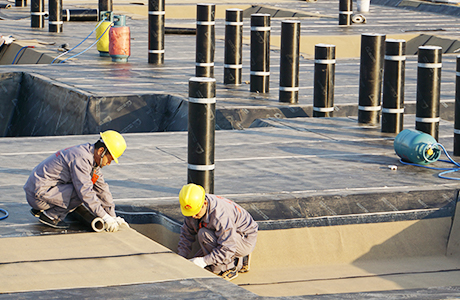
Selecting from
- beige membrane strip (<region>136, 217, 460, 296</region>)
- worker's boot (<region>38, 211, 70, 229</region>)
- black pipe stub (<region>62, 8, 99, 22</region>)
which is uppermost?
black pipe stub (<region>62, 8, 99, 22</region>)

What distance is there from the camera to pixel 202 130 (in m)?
8.16

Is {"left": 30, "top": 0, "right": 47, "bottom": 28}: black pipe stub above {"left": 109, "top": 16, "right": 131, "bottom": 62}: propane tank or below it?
above

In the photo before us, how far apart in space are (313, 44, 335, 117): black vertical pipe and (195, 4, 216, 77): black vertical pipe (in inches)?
104

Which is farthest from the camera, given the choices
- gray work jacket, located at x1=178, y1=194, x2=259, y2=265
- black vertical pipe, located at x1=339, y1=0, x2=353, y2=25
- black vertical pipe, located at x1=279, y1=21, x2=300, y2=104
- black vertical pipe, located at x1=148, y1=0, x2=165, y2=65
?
black vertical pipe, located at x1=339, y1=0, x2=353, y2=25

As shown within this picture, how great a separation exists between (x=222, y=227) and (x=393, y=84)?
4.74 meters

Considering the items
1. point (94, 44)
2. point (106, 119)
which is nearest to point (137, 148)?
point (106, 119)

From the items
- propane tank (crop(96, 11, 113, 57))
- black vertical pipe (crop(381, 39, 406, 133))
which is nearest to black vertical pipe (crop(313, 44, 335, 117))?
black vertical pipe (crop(381, 39, 406, 133))

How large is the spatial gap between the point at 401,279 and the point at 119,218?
2970 mm

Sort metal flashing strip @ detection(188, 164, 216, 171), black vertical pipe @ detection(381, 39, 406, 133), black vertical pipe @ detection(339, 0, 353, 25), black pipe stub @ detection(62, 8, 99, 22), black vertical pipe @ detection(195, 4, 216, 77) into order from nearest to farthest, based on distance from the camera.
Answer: metal flashing strip @ detection(188, 164, 216, 171) → black vertical pipe @ detection(381, 39, 406, 133) → black vertical pipe @ detection(195, 4, 216, 77) → black pipe stub @ detection(62, 8, 99, 22) → black vertical pipe @ detection(339, 0, 353, 25)

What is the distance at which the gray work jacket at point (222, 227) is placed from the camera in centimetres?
746

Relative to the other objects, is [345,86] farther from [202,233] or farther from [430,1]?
[430,1]

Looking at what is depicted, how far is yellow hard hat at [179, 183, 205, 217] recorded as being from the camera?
7.29 metres

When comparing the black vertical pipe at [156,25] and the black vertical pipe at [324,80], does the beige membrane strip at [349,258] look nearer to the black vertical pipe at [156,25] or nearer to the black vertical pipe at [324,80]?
the black vertical pipe at [324,80]

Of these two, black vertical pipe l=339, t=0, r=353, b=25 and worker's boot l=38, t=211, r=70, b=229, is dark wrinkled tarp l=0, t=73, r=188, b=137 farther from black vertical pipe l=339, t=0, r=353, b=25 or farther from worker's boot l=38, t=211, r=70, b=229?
black vertical pipe l=339, t=0, r=353, b=25
